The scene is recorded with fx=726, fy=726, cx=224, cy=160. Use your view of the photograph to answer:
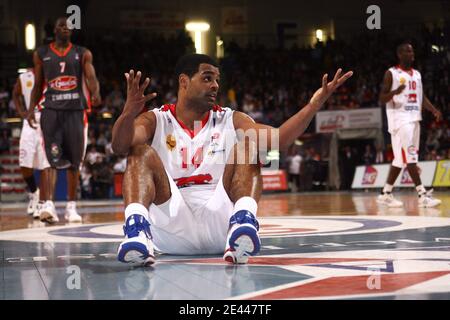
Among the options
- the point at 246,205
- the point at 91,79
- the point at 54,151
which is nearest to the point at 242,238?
the point at 246,205

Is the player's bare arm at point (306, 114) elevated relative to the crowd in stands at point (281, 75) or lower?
lower

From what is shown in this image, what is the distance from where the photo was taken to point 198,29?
25172 millimetres

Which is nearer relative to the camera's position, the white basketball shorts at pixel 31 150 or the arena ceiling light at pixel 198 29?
the white basketball shorts at pixel 31 150

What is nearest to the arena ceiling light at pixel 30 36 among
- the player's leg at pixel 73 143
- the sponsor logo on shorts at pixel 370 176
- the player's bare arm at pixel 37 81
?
the sponsor logo on shorts at pixel 370 176

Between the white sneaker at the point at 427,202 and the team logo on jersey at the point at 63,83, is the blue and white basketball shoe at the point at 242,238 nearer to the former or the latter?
the team logo on jersey at the point at 63,83

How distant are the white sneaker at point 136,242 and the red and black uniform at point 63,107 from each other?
441cm

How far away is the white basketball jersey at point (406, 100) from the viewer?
366 inches

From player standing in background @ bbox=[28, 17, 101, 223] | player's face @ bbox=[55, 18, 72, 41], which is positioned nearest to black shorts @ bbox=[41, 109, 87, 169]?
player standing in background @ bbox=[28, 17, 101, 223]

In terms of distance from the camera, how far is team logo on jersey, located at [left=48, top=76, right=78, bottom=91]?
765cm

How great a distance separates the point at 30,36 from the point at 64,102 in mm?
16896

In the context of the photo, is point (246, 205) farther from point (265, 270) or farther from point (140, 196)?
point (140, 196)

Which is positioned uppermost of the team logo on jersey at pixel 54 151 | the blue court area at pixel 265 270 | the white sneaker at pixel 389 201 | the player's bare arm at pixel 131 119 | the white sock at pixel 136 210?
the player's bare arm at pixel 131 119

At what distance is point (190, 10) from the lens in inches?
1005

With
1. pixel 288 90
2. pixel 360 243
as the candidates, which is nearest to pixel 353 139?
pixel 288 90
